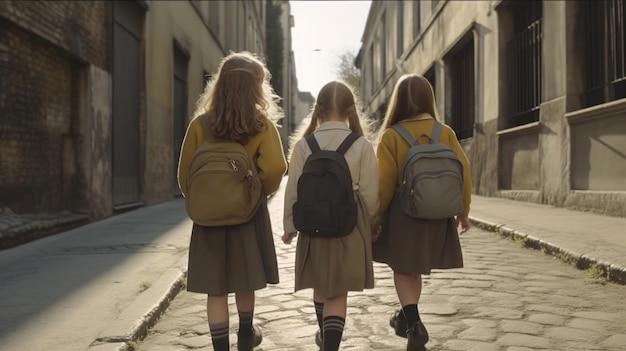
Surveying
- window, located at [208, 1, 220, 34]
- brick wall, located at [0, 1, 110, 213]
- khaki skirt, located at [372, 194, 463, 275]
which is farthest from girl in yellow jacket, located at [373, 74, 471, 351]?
window, located at [208, 1, 220, 34]

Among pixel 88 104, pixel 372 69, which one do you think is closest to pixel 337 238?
pixel 88 104

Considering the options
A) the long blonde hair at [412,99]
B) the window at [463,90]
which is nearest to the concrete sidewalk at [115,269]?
the long blonde hair at [412,99]

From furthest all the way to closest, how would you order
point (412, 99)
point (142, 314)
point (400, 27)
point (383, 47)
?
1. point (383, 47)
2. point (400, 27)
3. point (142, 314)
4. point (412, 99)

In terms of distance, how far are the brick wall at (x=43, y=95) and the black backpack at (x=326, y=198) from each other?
209 inches

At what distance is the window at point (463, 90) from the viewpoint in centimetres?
1597

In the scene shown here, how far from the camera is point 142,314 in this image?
3518mm

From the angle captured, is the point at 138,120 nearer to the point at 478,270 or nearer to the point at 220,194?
the point at 478,270

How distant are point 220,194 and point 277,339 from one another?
110cm

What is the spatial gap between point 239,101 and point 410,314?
1436mm

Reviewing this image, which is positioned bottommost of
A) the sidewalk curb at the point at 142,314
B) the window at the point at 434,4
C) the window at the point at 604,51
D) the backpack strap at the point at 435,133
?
the sidewalk curb at the point at 142,314

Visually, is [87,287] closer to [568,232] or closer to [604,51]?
[568,232]

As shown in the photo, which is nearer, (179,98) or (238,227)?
(238,227)

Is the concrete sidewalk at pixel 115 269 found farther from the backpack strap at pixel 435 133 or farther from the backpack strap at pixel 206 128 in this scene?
the backpack strap at pixel 435 133

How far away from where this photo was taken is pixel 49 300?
3.94m
